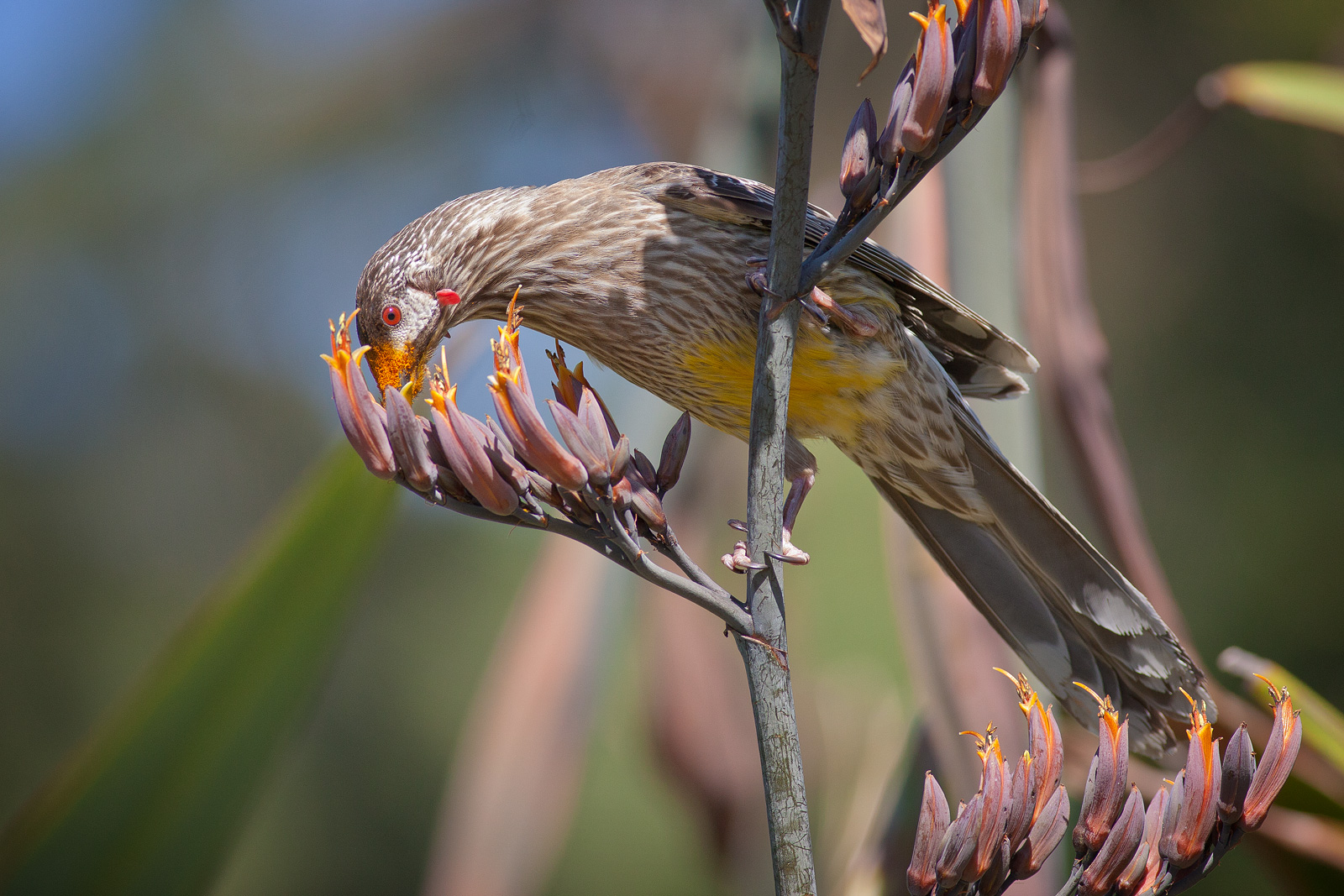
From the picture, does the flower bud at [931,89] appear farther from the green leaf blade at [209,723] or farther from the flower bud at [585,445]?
the green leaf blade at [209,723]

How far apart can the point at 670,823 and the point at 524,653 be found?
12.7ft

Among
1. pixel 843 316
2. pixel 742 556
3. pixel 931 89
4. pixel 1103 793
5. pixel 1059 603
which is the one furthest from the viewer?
pixel 1059 603

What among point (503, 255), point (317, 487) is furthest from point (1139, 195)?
point (317, 487)

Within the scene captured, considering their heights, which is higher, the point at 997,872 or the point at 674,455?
the point at 674,455

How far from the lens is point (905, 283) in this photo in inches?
63.4

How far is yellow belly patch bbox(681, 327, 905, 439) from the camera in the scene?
1599 millimetres

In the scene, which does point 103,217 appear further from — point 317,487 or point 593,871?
point 317,487

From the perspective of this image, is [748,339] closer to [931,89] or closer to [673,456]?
[673,456]

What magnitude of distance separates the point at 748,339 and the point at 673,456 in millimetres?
535

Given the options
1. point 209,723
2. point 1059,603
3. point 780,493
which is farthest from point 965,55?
point 209,723

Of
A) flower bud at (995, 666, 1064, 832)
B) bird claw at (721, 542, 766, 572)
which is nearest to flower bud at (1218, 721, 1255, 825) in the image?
flower bud at (995, 666, 1064, 832)

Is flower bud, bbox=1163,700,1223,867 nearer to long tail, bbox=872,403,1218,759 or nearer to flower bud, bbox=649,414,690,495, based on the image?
long tail, bbox=872,403,1218,759

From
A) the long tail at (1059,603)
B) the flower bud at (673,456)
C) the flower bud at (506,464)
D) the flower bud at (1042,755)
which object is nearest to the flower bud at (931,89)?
the flower bud at (673,456)

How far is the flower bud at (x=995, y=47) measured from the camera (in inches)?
35.8
